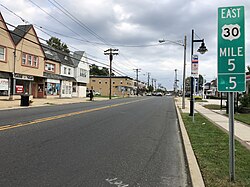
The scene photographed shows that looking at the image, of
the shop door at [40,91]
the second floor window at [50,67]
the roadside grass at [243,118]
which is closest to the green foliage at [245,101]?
the roadside grass at [243,118]

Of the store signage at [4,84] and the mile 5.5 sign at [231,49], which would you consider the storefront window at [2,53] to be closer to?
the store signage at [4,84]

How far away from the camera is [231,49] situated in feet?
15.6

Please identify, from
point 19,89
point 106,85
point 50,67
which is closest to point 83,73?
point 50,67

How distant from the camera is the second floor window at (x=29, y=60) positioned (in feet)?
114

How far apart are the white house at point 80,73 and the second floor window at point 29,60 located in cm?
1548

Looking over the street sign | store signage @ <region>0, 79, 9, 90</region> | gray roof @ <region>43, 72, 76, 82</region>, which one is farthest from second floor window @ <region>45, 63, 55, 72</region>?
the street sign

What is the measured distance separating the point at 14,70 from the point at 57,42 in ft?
161

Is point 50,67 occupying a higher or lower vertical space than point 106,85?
higher

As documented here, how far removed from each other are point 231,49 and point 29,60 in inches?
1348

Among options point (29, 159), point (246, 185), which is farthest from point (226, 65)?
point (29, 159)

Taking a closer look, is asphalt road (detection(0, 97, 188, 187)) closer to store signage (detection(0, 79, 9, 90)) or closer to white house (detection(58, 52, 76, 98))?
store signage (detection(0, 79, 9, 90))

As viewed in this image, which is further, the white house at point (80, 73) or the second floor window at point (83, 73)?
the second floor window at point (83, 73)

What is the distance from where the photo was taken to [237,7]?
469 cm

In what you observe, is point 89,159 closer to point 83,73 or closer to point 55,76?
point 55,76
